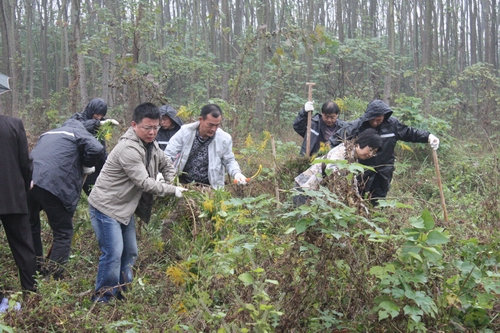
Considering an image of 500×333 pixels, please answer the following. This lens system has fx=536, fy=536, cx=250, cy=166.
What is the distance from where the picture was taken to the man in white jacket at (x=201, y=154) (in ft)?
18.0

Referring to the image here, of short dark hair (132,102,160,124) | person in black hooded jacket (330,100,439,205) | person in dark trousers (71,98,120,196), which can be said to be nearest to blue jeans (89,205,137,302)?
short dark hair (132,102,160,124)

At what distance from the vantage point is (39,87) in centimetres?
2950

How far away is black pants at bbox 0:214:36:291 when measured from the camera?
4383mm

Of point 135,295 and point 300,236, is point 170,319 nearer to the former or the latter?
point 135,295

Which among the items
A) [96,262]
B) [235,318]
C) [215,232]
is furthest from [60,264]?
[235,318]

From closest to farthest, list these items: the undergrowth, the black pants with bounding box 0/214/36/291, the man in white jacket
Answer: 1. the undergrowth
2. the black pants with bounding box 0/214/36/291
3. the man in white jacket

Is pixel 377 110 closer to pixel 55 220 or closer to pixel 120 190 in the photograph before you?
pixel 120 190

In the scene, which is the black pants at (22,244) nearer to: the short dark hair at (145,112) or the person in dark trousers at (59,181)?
the person in dark trousers at (59,181)

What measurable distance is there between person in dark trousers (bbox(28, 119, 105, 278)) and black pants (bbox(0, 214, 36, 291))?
0.29 meters

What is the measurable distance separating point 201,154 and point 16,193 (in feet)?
6.17

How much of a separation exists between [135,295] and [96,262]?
4.43 ft

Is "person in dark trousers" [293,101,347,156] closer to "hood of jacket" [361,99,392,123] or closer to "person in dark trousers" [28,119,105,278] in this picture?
"hood of jacket" [361,99,392,123]

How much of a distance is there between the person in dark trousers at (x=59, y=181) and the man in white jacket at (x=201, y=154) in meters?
0.80

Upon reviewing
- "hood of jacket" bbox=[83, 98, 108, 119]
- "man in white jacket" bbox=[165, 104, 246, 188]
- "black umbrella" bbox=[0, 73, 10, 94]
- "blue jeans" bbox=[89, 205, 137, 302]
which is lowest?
"blue jeans" bbox=[89, 205, 137, 302]
